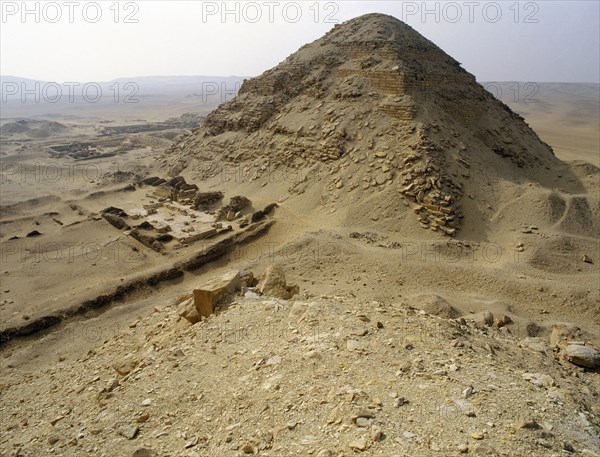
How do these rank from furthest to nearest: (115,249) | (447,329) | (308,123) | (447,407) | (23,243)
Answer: (308,123) → (23,243) → (115,249) → (447,329) → (447,407)

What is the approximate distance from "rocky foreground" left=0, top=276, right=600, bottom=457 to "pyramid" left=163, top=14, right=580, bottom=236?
7289 mm

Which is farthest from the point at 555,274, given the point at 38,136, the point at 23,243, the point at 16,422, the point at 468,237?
the point at 38,136

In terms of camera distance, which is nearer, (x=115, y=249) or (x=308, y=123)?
(x=115, y=249)

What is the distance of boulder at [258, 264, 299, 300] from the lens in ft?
24.7

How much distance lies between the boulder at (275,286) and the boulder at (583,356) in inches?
178

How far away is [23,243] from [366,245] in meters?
11.4

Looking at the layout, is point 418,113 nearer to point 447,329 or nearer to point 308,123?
point 308,123

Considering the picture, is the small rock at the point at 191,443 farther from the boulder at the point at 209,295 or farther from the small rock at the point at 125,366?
the boulder at the point at 209,295

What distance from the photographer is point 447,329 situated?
Result: 5766 millimetres

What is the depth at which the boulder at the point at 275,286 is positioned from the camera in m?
7.53

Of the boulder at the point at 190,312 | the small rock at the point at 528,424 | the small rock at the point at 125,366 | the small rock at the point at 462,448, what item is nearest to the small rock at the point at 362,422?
the small rock at the point at 462,448

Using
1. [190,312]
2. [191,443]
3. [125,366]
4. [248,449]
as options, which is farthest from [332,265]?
[248,449]

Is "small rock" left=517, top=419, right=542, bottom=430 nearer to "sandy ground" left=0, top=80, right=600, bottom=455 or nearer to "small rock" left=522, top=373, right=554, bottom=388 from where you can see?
"small rock" left=522, top=373, right=554, bottom=388


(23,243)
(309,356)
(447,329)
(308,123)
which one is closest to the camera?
(309,356)
